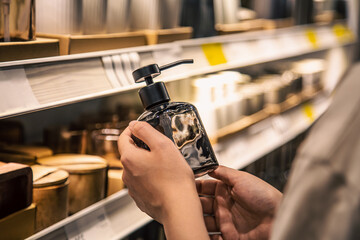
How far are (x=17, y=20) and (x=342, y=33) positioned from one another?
2200 mm

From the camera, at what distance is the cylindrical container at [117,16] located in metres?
0.92

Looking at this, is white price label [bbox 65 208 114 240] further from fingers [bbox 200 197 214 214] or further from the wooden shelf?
the wooden shelf

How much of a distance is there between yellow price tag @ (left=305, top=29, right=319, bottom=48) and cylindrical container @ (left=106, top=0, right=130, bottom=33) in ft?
4.11

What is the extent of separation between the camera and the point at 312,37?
201 cm

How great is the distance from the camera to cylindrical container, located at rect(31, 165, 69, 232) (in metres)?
0.78

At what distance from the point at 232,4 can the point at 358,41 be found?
167cm

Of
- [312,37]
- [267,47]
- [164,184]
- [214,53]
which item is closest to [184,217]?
[164,184]

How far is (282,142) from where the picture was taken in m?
1.81

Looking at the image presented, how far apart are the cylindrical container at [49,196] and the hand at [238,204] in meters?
0.27

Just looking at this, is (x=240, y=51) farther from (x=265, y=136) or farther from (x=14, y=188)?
(x=14, y=188)

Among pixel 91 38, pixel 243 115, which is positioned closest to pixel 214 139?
pixel 243 115

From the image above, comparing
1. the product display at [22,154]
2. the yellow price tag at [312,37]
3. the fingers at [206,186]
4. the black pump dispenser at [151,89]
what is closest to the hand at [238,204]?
the fingers at [206,186]

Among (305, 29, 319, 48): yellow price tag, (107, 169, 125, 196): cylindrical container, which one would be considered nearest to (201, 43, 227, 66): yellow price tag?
(107, 169, 125, 196): cylindrical container

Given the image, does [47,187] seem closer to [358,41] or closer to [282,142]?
[282,142]
